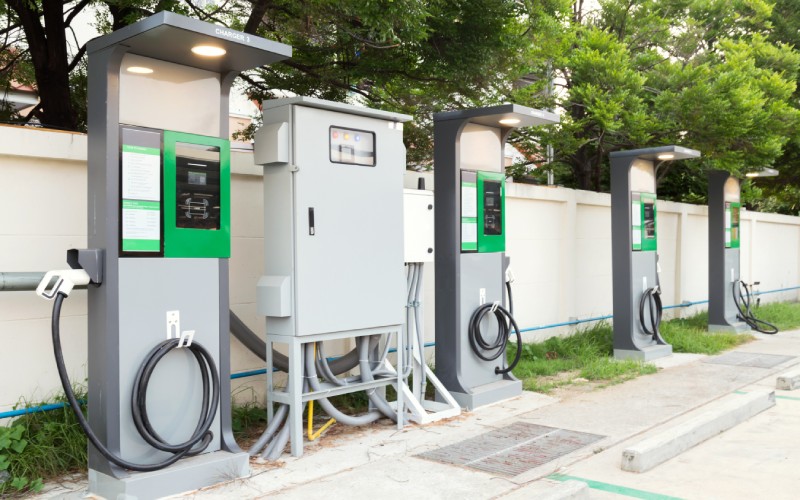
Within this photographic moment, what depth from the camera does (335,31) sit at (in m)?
7.36

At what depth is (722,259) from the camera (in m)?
9.80

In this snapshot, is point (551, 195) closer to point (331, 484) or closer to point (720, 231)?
point (720, 231)

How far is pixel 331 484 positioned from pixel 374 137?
2153mm

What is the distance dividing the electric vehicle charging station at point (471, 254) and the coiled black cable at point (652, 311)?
237 centimetres

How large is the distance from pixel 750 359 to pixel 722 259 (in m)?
2.32

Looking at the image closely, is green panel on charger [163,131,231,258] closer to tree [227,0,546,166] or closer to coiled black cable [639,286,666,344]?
tree [227,0,546,166]

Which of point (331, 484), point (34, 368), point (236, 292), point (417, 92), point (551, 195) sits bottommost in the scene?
point (331, 484)

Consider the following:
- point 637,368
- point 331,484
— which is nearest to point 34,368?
point 331,484

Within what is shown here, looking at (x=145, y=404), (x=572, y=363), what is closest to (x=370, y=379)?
(x=145, y=404)

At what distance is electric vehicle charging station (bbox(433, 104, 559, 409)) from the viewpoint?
5652 millimetres

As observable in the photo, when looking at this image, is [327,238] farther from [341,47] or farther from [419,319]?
[341,47]

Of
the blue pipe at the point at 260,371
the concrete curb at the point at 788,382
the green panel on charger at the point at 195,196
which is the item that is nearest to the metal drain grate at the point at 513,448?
the blue pipe at the point at 260,371

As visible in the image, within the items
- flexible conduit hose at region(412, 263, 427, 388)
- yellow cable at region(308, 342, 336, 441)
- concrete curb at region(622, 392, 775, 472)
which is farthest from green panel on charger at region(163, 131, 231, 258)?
concrete curb at region(622, 392, 775, 472)

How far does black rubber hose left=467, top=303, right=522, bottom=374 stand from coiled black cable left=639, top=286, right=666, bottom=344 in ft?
7.67
